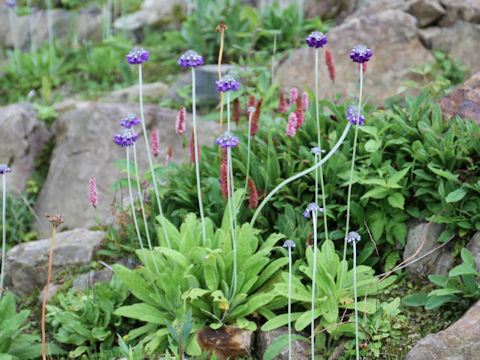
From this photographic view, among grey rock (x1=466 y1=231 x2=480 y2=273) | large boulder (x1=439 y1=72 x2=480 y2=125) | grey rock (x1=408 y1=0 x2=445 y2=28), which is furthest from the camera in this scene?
grey rock (x1=408 y1=0 x2=445 y2=28)

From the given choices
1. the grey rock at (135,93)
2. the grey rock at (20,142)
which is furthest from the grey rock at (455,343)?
the grey rock at (135,93)

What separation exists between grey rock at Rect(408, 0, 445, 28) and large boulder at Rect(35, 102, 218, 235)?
3.13 meters

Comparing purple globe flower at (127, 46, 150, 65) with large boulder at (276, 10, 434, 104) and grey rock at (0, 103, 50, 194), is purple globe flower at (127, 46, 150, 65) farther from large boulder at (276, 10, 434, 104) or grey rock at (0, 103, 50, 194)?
grey rock at (0, 103, 50, 194)

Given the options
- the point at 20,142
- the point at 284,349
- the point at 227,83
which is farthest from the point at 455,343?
the point at 20,142

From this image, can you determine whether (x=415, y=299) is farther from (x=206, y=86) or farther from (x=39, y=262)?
(x=206, y=86)

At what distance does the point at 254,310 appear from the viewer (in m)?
3.63

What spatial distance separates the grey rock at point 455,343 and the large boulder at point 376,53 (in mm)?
4029

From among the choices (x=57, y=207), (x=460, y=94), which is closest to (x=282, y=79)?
(x=460, y=94)

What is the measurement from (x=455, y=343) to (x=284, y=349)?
3.46 ft

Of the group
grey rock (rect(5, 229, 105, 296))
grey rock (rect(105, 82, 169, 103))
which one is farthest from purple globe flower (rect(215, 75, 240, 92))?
grey rock (rect(105, 82, 169, 103))

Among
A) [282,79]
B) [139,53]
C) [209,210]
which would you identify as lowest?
[209,210]

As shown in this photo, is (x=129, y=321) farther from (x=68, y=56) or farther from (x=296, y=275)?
(x=68, y=56)

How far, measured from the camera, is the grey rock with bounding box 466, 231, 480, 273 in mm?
3452

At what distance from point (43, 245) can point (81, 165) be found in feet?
5.46
